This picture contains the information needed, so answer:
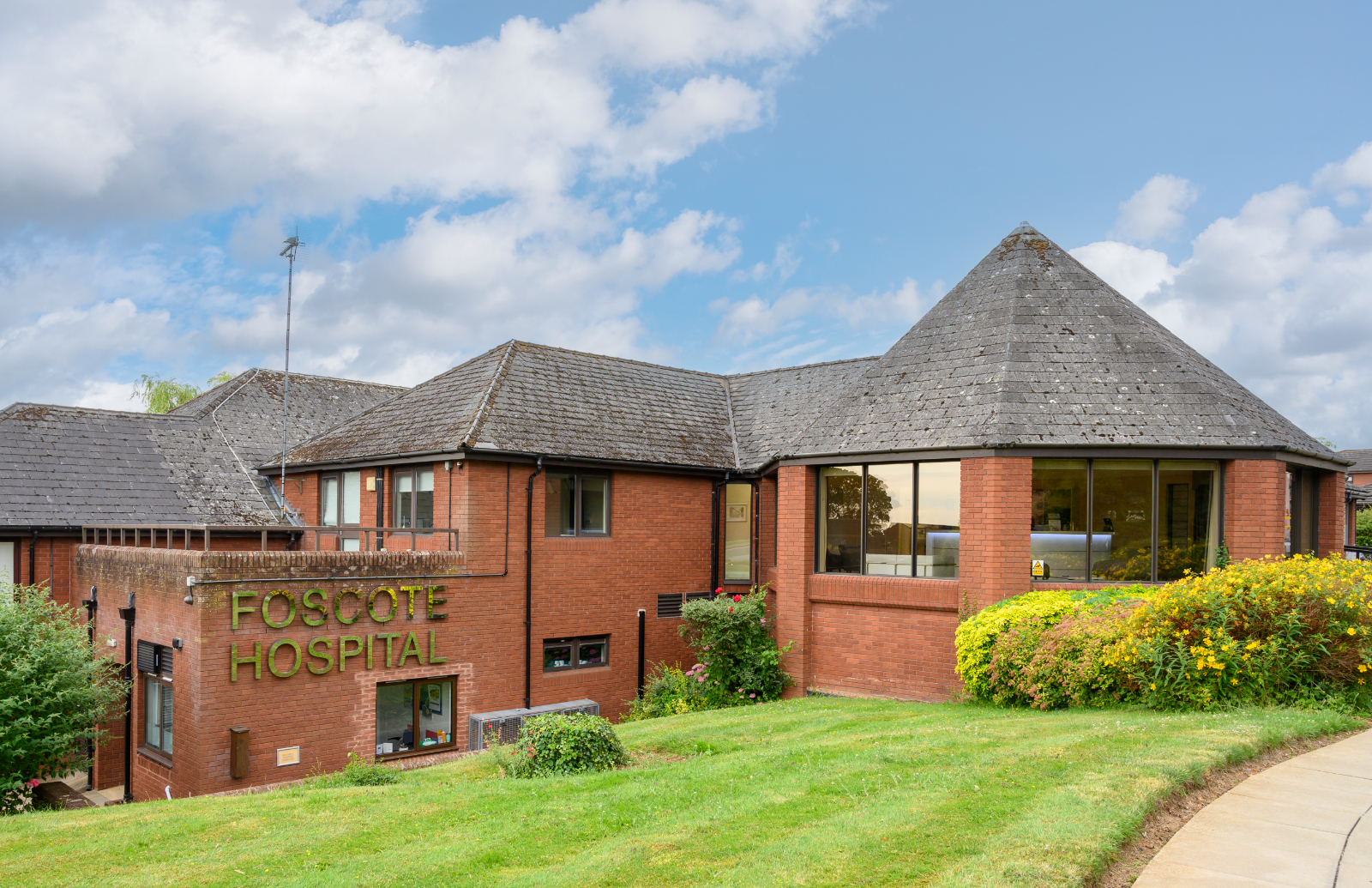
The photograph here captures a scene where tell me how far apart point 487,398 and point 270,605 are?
6196 mm

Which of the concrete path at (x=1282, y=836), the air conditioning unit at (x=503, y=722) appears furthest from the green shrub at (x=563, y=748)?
the concrete path at (x=1282, y=836)

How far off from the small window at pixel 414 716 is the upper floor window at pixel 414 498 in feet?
10.9

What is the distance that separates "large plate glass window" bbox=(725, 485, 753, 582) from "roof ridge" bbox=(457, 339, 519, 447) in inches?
231

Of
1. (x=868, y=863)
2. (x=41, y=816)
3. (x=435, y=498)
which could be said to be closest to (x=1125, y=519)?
(x=868, y=863)

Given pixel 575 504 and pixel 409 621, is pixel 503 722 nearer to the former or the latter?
pixel 409 621

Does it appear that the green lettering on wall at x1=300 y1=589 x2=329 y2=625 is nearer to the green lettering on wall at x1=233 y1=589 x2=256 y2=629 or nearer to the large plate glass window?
the green lettering on wall at x1=233 y1=589 x2=256 y2=629

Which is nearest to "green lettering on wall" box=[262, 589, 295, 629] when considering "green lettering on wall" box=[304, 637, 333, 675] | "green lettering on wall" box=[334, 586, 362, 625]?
"green lettering on wall" box=[304, 637, 333, 675]

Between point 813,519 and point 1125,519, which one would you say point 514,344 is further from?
point 1125,519

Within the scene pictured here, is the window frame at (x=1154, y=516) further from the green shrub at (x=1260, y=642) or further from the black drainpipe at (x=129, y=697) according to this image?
the black drainpipe at (x=129, y=697)

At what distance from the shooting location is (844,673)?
16.7 m

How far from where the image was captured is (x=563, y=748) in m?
9.73

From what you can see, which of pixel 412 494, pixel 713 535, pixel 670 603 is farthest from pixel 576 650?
pixel 412 494

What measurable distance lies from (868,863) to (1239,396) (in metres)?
13.9

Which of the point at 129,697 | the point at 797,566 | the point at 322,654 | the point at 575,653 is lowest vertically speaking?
the point at 129,697
